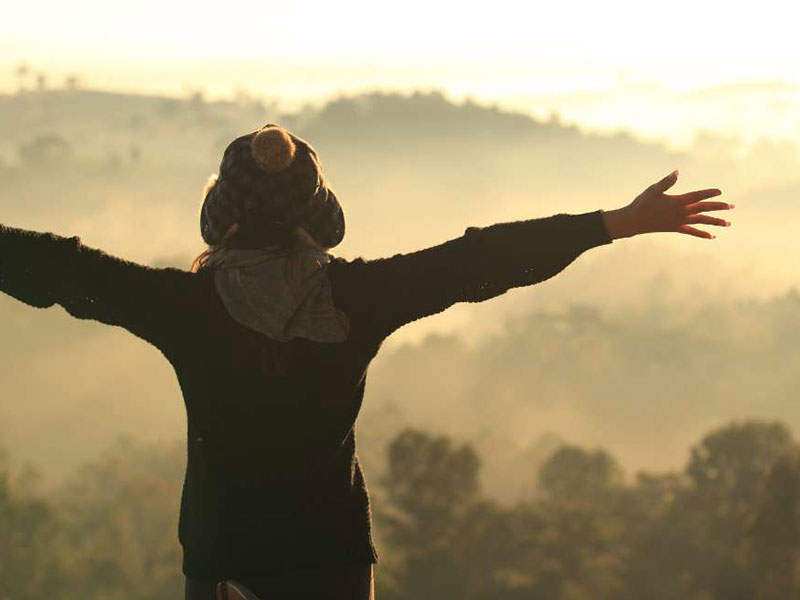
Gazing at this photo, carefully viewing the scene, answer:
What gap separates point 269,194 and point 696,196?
4.38ft

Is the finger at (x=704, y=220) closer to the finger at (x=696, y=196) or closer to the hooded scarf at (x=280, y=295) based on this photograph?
the finger at (x=696, y=196)

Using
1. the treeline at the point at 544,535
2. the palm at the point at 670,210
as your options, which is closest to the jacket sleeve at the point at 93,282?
the palm at the point at 670,210

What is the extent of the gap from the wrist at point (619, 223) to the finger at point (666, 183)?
0.11 meters

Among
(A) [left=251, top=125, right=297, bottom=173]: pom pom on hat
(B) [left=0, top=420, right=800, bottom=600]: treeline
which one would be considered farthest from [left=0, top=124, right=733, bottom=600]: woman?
(B) [left=0, top=420, right=800, bottom=600]: treeline

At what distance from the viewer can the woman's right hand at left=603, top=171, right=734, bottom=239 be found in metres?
3.99

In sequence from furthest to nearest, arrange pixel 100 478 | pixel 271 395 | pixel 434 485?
pixel 100 478 → pixel 434 485 → pixel 271 395

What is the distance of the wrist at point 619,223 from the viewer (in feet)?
13.1

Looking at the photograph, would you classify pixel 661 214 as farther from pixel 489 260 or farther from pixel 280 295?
pixel 280 295

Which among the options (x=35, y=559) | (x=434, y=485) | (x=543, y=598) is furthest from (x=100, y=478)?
(x=543, y=598)

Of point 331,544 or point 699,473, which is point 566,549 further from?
point 331,544

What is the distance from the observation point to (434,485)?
109750mm

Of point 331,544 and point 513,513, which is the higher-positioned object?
point 513,513

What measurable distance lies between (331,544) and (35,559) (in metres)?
121

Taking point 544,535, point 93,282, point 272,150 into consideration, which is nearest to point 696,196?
point 272,150
